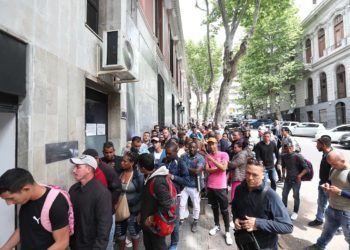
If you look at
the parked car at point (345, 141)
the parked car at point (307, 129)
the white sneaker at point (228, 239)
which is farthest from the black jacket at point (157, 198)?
the parked car at point (307, 129)

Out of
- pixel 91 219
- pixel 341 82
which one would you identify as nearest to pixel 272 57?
pixel 341 82

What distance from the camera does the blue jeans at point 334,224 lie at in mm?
3416

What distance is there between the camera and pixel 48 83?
140 inches

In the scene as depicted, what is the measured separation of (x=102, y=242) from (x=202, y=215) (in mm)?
3580

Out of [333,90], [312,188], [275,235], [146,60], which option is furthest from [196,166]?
[333,90]

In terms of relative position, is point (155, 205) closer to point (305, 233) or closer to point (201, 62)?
point (305, 233)

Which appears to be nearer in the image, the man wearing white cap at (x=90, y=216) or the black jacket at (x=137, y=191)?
the man wearing white cap at (x=90, y=216)

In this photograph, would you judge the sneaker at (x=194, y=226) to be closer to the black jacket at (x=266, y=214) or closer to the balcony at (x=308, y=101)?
the black jacket at (x=266, y=214)

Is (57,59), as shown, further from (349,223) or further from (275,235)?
(349,223)

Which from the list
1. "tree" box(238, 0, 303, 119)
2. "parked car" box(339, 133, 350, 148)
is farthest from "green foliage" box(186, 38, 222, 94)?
"parked car" box(339, 133, 350, 148)

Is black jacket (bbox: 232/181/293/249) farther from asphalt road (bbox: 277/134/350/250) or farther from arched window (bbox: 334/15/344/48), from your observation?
arched window (bbox: 334/15/344/48)

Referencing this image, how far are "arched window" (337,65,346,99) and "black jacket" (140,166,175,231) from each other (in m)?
30.3

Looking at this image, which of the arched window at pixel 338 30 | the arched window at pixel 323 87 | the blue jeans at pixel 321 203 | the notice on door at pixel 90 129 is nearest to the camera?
the blue jeans at pixel 321 203

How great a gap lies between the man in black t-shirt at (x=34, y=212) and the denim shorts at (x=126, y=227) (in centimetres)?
155
